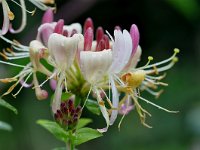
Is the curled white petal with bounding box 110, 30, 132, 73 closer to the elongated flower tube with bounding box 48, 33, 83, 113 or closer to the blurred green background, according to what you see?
the elongated flower tube with bounding box 48, 33, 83, 113

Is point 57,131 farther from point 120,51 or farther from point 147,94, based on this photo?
point 147,94

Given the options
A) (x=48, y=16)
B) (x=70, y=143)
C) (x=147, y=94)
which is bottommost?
(x=70, y=143)

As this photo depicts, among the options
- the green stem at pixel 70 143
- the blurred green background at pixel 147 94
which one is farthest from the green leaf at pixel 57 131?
the blurred green background at pixel 147 94

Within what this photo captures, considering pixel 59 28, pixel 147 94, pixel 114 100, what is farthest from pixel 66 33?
pixel 147 94

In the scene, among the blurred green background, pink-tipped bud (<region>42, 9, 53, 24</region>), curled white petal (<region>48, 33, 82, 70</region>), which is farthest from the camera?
the blurred green background

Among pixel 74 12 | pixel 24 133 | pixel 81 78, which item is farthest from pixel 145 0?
pixel 81 78

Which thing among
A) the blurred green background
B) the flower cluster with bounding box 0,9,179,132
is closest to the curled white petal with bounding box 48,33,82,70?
the flower cluster with bounding box 0,9,179,132
